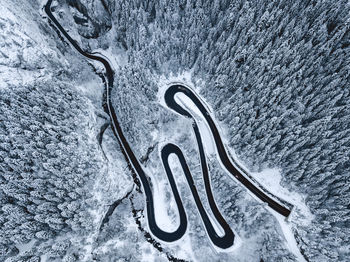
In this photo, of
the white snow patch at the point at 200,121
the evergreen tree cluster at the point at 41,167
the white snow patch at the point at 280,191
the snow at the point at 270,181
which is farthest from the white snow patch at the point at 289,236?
the evergreen tree cluster at the point at 41,167

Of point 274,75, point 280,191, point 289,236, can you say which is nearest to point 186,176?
point 280,191

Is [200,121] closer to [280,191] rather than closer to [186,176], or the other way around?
[186,176]

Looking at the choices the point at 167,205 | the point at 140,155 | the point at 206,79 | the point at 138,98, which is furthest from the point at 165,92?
the point at 167,205

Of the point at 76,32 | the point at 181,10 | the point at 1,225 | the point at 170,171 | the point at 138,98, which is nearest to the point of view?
the point at 1,225

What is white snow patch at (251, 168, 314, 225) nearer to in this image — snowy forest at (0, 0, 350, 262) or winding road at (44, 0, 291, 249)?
snowy forest at (0, 0, 350, 262)

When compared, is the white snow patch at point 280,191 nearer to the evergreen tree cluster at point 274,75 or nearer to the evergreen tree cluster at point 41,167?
the evergreen tree cluster at point 274,75

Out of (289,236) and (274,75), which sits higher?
(274,75)

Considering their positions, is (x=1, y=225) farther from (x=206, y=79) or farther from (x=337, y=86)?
(x=337, y=86)

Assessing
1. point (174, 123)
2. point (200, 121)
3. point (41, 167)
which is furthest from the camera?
point (200, 121)
